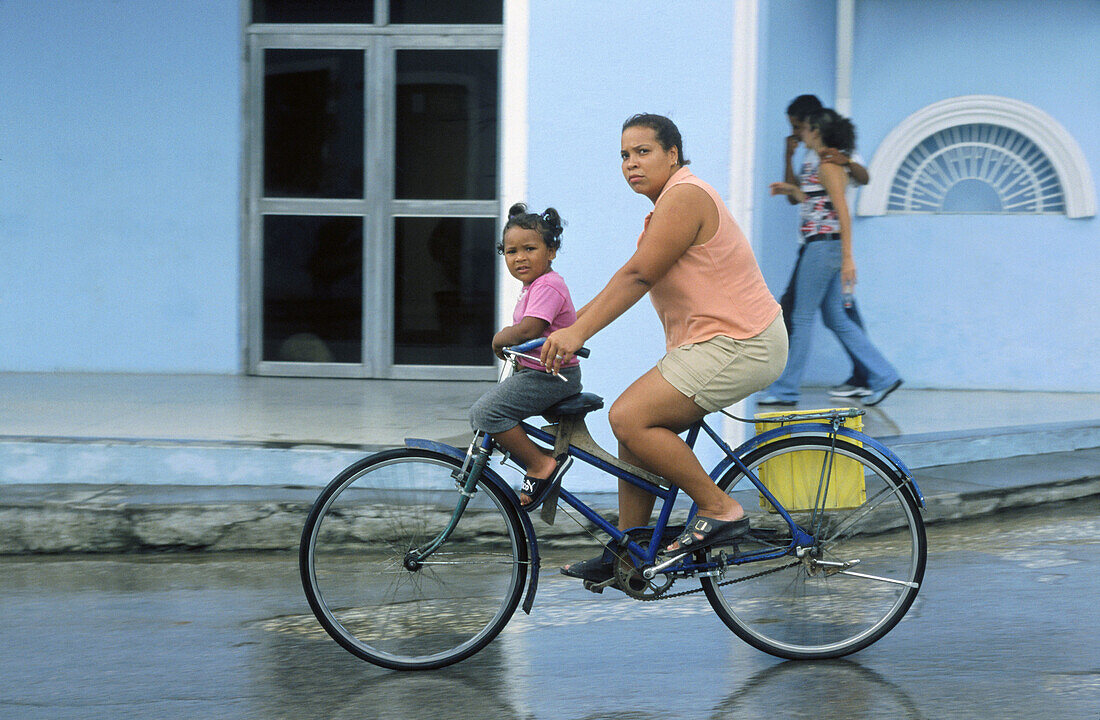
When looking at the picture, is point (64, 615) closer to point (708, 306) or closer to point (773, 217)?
point (708, 306)

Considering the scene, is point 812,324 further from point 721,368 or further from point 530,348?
point 530,348

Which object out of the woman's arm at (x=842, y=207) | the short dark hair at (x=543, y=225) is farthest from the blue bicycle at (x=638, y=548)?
the woman's arm at (x=842, y=207)

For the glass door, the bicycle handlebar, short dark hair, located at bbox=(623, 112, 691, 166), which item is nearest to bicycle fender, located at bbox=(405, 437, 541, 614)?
the bicycle handlebar

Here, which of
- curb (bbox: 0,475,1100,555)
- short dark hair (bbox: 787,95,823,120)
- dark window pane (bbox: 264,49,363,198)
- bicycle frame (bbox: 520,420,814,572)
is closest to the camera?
bicycle frame (bbox: 520,420,814,572)

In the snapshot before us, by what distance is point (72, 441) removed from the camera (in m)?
6.09

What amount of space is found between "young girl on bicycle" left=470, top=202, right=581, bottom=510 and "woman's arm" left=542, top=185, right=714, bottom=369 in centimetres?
23

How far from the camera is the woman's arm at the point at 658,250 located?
3.68 meters

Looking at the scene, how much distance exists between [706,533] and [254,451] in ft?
9.56

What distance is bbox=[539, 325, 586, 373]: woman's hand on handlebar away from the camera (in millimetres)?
3613

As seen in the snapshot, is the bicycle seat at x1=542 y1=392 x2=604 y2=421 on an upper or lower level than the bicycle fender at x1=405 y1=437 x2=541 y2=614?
upper

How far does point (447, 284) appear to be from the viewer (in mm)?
8875

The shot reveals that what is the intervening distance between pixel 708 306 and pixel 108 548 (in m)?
3.21

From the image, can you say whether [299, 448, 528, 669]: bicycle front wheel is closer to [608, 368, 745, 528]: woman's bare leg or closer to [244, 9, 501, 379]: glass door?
[608, 368, 745, 528]: woman's bare leg

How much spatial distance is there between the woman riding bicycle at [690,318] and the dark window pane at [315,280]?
5.33 metres
